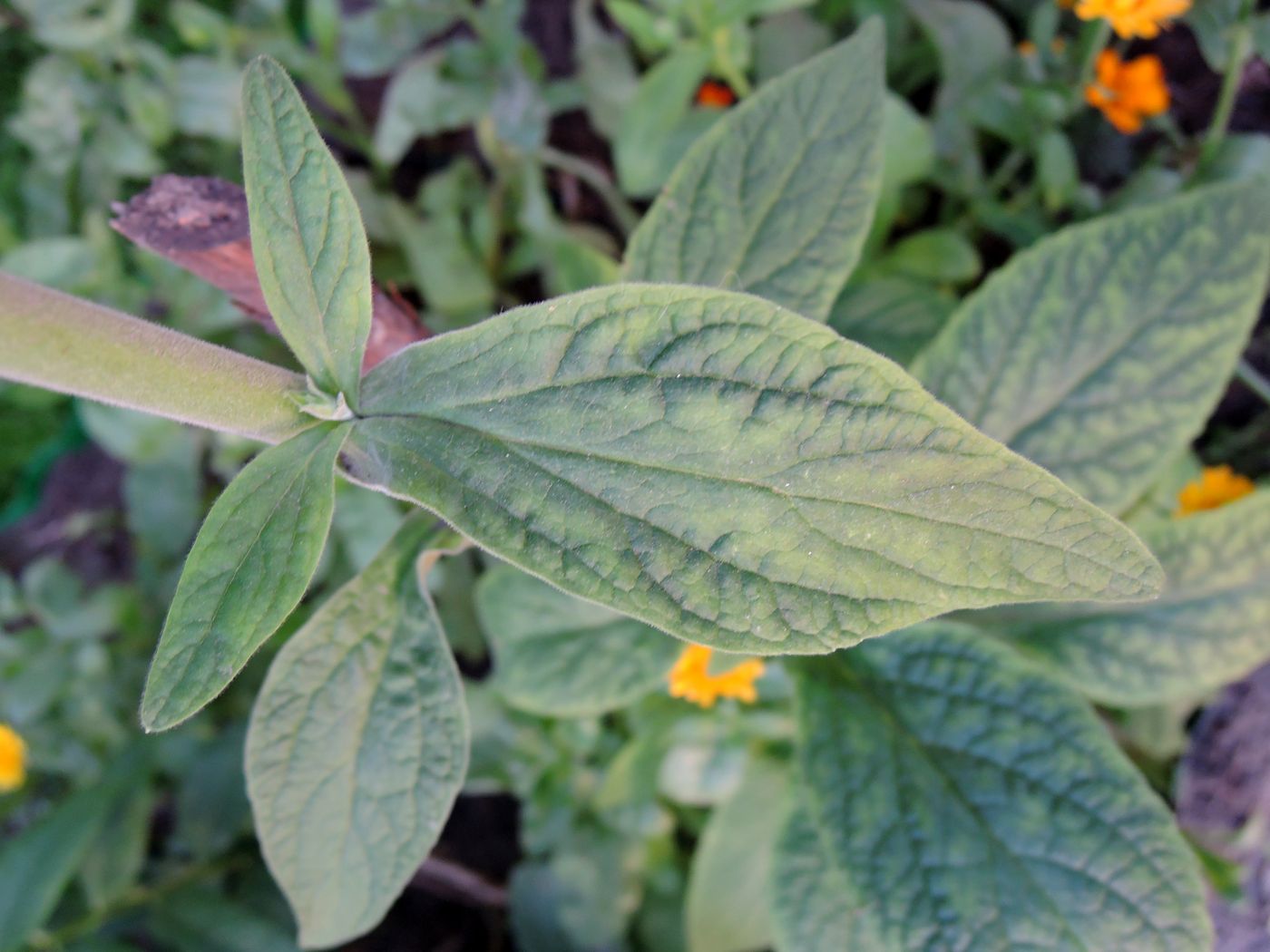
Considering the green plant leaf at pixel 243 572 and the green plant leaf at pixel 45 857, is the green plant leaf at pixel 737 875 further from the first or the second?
the green plant leaf at pixel 45 857

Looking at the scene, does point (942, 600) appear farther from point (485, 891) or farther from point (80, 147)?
point (80, 147)

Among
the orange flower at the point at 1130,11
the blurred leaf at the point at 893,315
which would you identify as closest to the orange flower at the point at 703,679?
the blurred leaf at the point at 893,315

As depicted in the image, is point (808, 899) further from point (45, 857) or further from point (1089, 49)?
point (45, 857)

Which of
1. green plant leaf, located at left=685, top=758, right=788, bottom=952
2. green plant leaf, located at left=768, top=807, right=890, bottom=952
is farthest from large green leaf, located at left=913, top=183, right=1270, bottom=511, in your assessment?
green plant leaf, located at left=685, top=758, right=788, bottom=952

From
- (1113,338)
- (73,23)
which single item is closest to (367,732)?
(1113,338)

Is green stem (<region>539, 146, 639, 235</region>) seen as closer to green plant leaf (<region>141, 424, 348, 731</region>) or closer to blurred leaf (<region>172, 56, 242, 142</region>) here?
blurred leaf (<region>172, 56, 242, 142</region>)

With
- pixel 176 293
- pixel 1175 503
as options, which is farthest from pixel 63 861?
pixel 1175 503
